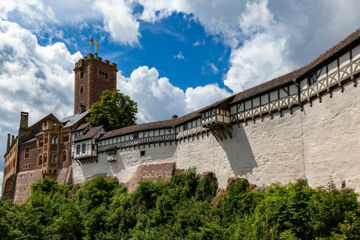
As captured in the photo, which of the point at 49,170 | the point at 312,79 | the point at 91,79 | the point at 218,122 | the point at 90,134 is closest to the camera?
the point at 312,79

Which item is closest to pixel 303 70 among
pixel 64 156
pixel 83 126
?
pixel 83 126

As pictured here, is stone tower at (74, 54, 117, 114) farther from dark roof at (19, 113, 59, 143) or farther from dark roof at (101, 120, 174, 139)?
dark roof at (101, 120, 174, 139)

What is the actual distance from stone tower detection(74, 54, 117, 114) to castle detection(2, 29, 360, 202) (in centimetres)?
853

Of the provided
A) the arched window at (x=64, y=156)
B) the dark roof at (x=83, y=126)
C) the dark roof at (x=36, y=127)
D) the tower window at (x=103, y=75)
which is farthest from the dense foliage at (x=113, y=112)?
the dark roof at (x=36, y=127)

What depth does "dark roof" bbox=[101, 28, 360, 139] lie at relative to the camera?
19848 mm

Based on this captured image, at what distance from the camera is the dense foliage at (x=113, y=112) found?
5012cm

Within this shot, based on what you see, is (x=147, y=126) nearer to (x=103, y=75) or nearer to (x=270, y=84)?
(x=270, y=84)

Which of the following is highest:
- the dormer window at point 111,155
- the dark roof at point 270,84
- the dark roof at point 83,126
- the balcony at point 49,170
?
the dark roof at point 83,126

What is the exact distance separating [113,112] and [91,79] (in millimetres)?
13436

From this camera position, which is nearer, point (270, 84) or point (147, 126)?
point (270, 84)

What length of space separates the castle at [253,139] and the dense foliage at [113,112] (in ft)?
8.08

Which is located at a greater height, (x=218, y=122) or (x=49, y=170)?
(x=218, y=122)

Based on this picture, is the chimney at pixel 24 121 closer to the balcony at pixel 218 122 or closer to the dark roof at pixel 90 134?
the dark roof at pixel 90 134

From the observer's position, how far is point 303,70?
24.2 metres
